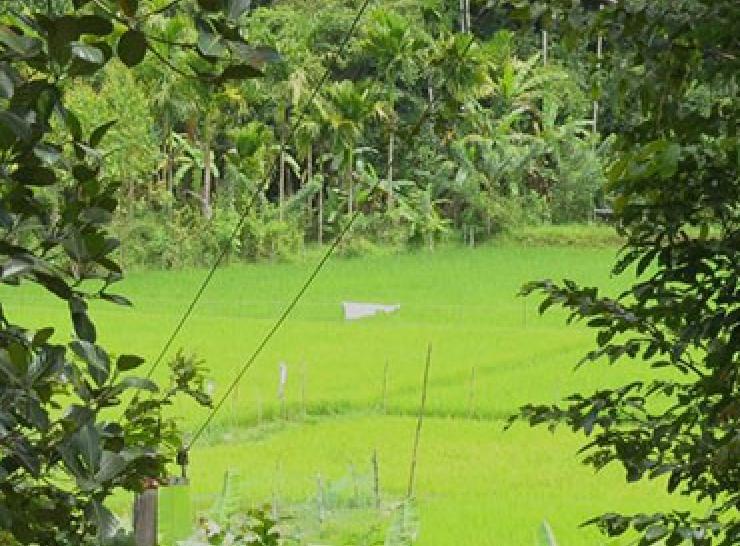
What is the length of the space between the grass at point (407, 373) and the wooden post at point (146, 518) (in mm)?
1204

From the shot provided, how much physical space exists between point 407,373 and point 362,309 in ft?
8.85

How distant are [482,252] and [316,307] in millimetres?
3706

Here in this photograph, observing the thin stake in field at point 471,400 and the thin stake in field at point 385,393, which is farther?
the thin stake in field at point 385,393

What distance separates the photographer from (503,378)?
898 centimetres

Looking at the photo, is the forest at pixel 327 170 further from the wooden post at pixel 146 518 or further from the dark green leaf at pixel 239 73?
the dark green leaf at pixel 239 73

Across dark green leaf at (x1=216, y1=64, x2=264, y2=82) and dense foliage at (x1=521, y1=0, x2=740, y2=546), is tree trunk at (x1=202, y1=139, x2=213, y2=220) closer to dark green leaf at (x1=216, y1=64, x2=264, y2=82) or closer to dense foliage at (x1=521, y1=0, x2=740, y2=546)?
dense foliage at (x1=521, y1=0, x2=740, y2=546)

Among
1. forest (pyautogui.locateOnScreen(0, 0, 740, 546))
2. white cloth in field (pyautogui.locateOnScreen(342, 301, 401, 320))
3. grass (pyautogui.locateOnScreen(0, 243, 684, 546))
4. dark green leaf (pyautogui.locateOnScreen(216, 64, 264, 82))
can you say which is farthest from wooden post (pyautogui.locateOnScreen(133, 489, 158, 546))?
white cloth in field (pyautogui.locateOnScreen(342, 301, 401, 320))

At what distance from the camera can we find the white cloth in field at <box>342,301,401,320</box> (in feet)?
38.6

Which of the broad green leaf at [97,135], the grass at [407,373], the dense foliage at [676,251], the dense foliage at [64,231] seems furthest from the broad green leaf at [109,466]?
the grass at [407,373]

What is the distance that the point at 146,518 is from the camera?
1.48 meters

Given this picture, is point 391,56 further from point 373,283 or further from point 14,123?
point 373,283

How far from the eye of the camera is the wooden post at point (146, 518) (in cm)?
147

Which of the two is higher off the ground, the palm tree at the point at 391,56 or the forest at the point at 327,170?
the palm tree at the point at 391,56

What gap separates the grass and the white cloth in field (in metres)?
0.15
